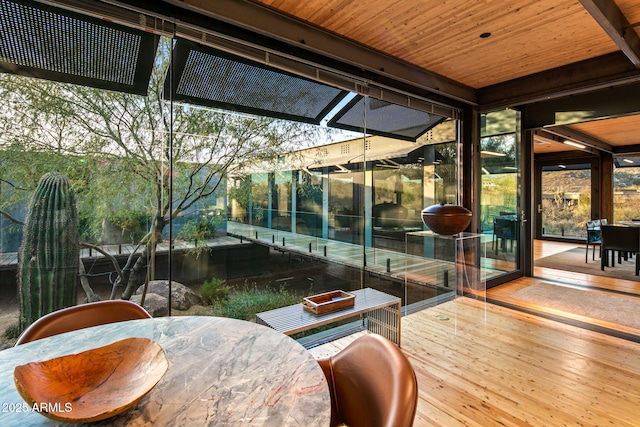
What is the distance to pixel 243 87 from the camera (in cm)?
281

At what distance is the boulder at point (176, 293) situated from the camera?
91.4 inches

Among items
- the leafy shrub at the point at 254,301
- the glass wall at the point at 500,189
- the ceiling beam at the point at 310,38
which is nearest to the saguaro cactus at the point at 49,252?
the leafy shrub at the point at 254,301

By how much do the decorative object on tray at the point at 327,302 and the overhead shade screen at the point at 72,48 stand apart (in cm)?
202

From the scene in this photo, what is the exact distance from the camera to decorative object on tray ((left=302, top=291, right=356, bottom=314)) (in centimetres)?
237

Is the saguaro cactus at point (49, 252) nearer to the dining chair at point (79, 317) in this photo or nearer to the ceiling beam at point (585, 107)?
the dining chair at point (79, 317)

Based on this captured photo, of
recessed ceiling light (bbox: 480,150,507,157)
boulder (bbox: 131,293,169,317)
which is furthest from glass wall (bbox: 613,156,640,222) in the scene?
boulder (bbox: 131,293,169,317)

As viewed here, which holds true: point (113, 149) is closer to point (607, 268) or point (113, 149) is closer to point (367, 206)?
point (367, 206)

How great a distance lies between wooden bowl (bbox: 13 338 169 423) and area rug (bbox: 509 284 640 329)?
428 centimetres

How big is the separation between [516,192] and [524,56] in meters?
2.21

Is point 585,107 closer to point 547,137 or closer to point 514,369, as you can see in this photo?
point 547,137

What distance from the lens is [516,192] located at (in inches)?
194

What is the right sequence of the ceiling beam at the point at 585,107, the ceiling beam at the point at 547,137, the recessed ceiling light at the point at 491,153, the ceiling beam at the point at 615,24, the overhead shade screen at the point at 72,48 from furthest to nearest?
the ceiling beam at the point at 547,137, the recessed ceiling light at the point at 491,153, the ceiling beam at the point at 585,107, the ceiling beam at the point at 615,24, the overhead shade screen at the point at 72,48

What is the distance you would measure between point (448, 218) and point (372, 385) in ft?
7.09

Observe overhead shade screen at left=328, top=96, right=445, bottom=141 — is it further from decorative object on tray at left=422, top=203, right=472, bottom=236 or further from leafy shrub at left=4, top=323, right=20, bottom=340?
leafy shrub at left=4, top=323, right=20, bottom=340
